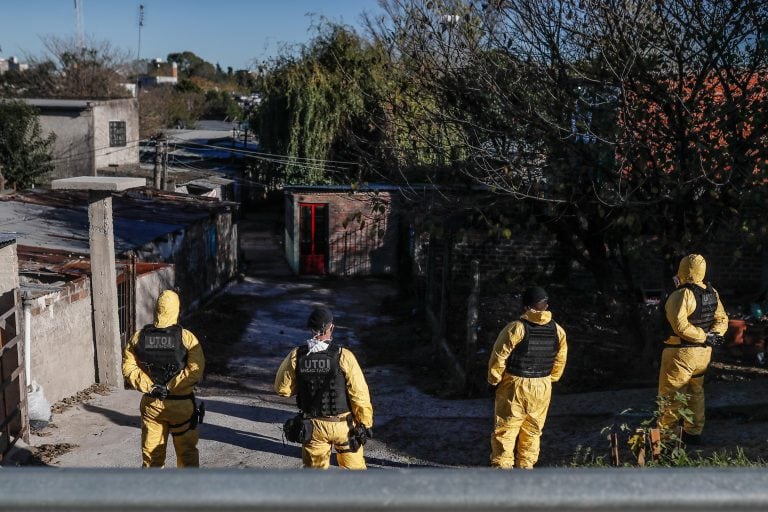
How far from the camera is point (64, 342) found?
A: 31.2 feet

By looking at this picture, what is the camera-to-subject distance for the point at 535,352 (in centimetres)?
683

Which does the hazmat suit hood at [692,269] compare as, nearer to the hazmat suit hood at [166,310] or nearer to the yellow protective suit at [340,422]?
the yellow protective suit at [340,422]

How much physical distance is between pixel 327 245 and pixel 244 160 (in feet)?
39.9

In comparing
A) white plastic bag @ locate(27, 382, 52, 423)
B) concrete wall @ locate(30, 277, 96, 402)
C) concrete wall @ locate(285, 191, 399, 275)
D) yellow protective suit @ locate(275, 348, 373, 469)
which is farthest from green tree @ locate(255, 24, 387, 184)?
yellow protective suit @ locate(275, 348, 373, 469)

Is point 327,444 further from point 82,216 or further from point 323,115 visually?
point 323,115

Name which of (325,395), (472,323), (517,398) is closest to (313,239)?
(472,323)

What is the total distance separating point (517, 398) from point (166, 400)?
112 inches

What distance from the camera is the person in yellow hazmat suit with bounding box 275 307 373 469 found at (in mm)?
6031

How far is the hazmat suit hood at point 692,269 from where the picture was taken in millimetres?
7664

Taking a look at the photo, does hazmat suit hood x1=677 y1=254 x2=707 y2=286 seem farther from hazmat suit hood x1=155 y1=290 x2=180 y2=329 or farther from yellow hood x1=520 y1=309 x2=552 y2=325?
hazmat suit hood x1=155 y1=290 x2=180 y2=329

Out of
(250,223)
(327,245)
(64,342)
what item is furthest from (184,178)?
(64,342)

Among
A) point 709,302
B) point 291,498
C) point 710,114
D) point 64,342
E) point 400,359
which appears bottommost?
point 400,359

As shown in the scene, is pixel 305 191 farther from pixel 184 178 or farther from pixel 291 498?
pixel 291 498

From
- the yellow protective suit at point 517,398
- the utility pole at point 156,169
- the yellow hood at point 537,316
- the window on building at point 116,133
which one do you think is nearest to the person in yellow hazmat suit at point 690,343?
the yellow protective suit at point 517,398
